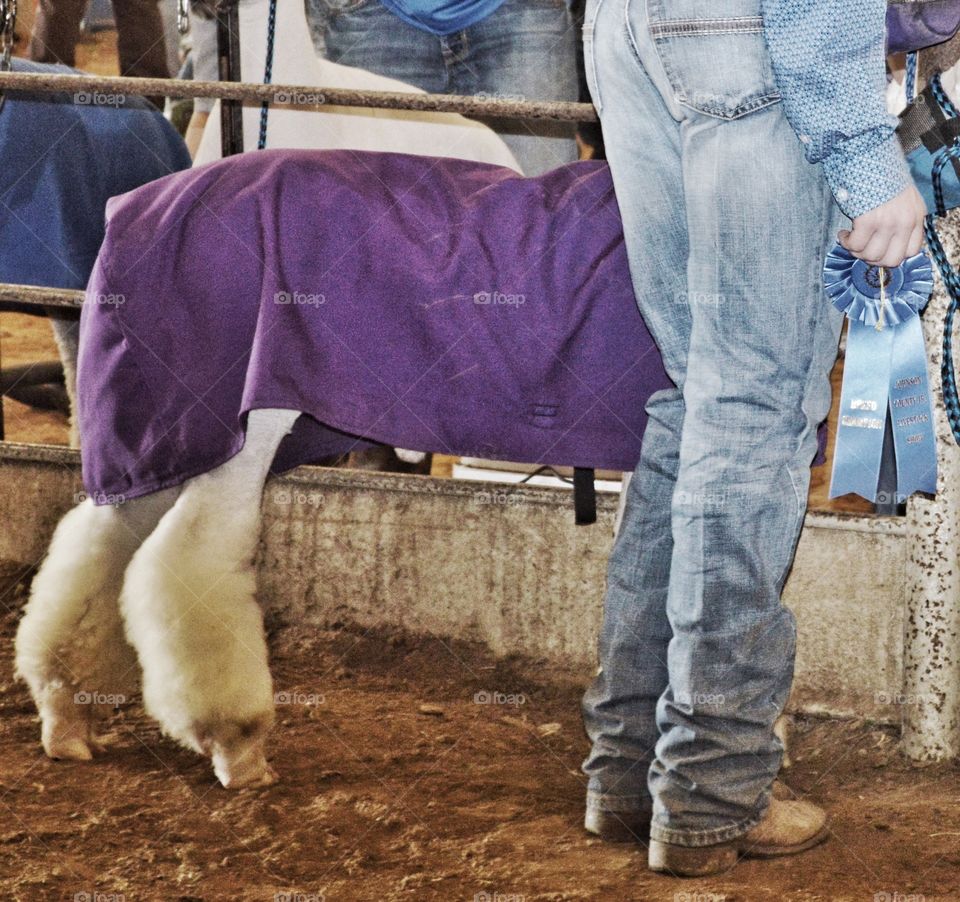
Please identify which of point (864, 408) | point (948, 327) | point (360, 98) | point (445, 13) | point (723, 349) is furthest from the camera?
point (445, 13)

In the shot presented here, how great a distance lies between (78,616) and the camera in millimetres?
2168

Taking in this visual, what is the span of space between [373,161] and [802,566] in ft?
3.22

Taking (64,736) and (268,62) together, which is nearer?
(64,736)

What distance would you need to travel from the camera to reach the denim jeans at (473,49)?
306cm

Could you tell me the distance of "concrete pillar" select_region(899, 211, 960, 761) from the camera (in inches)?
84.5

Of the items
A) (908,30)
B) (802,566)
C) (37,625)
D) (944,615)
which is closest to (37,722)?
(37,625)

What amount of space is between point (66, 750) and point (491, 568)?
82cm

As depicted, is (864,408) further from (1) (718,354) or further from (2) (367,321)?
(2) (367,321)

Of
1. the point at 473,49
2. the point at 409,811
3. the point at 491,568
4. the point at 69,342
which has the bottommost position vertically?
the point at 409,811

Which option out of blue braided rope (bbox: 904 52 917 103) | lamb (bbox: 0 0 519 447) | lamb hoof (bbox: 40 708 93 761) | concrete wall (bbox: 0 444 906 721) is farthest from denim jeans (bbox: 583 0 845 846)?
lamb (bbox: 0 0 519 447)

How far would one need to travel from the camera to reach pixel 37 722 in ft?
7.71

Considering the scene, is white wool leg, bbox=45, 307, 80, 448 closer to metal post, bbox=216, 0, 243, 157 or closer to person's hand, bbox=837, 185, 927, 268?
metal post, bbox=216, 0, 243, 157

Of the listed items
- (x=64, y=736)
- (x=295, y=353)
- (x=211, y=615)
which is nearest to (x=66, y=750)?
(x=64, y=736)

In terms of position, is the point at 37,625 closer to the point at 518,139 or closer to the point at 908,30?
the point at 908,30
